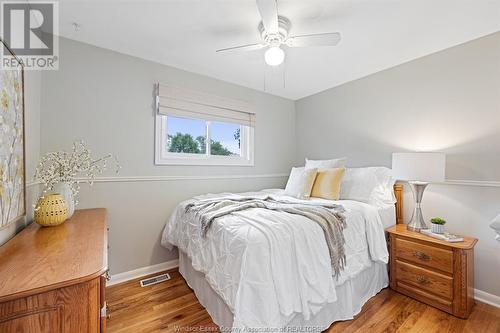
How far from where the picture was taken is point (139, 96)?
7.63 feet

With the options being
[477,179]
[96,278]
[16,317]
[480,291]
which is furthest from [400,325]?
[16,317]

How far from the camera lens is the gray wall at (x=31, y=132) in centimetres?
147

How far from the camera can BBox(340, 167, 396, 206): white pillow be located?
226 centimetres

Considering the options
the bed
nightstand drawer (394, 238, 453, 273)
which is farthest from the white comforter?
nightstand drawer (394, 238, 453, 273)

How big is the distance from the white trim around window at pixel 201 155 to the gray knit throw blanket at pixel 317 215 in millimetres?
839

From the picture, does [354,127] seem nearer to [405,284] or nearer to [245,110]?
[245,110]

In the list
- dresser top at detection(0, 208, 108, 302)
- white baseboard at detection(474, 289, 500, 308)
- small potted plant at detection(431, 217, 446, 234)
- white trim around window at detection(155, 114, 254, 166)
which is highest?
white trim around window at detection(155, 114, 254, 166)

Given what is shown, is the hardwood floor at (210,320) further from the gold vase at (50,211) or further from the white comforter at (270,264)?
the gold vase at (50,211)

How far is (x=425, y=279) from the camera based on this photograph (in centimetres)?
183

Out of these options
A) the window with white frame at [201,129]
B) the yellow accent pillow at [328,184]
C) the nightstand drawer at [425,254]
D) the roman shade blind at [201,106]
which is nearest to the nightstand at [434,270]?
the nightstand drawer at [425,254]

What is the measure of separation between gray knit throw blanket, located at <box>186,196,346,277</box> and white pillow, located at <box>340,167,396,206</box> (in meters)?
0.61

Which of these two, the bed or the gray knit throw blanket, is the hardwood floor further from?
the gray knit throw blanket

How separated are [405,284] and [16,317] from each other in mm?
2565

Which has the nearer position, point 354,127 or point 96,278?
point 96,278
